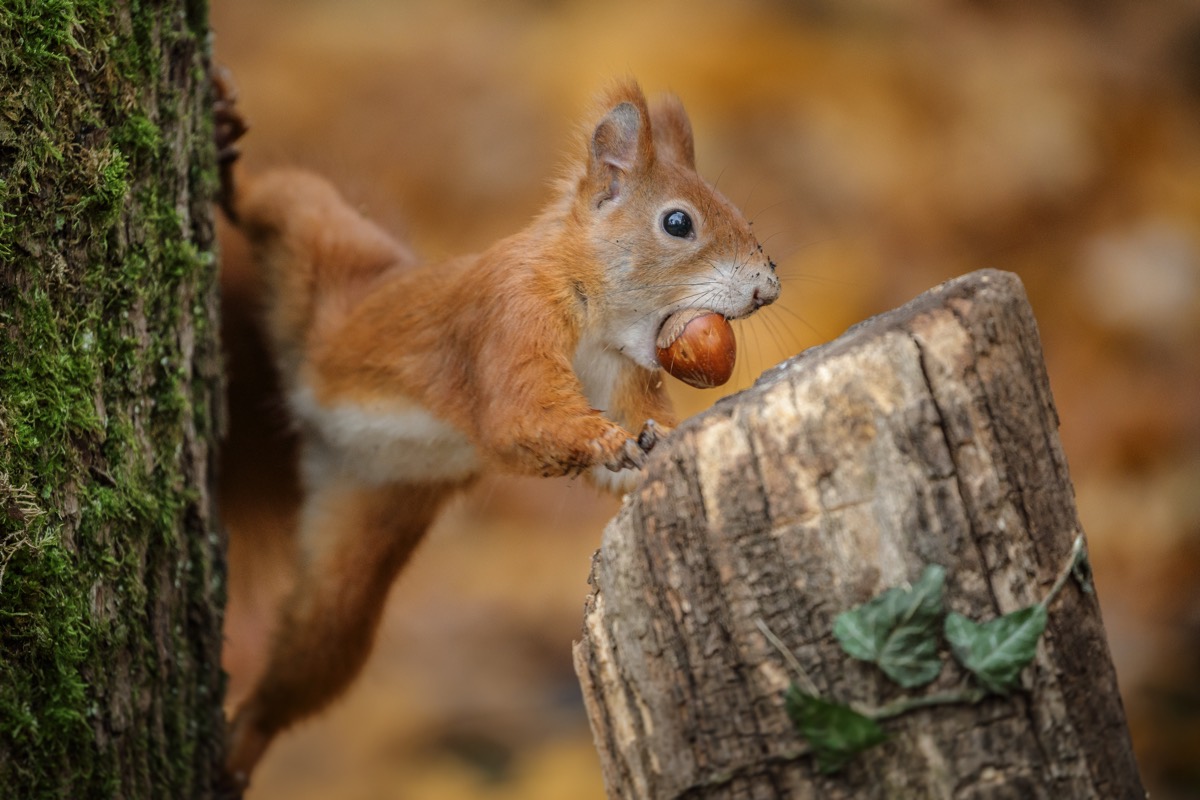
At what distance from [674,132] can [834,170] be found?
3.76 m

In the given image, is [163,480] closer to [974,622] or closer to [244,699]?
[244,699]

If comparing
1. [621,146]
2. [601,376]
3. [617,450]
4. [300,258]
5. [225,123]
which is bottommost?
[617,450]

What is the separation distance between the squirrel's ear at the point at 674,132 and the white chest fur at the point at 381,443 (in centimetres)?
83

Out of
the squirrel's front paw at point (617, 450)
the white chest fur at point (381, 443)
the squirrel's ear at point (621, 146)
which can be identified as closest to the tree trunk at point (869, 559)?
the squirrel's front paw at point (617, 450)

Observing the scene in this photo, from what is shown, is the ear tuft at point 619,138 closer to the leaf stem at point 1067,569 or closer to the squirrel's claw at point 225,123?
the squirrel's claw at point 225,123

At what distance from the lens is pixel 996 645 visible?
1629 mm

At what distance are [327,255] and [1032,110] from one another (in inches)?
182

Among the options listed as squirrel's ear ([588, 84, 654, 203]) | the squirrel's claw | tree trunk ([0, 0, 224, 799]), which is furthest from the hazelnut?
the squirrel's claw

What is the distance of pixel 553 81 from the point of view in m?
6.46

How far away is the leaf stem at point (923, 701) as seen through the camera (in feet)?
5.36

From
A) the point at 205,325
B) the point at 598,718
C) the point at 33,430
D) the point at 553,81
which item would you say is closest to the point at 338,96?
the point at 553,81

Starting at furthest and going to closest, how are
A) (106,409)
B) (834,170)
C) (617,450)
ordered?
(834,170)
(106,409)
(617,450)

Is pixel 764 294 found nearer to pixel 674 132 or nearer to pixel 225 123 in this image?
pixel 674 132

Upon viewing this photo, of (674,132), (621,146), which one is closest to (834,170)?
(674,132)
